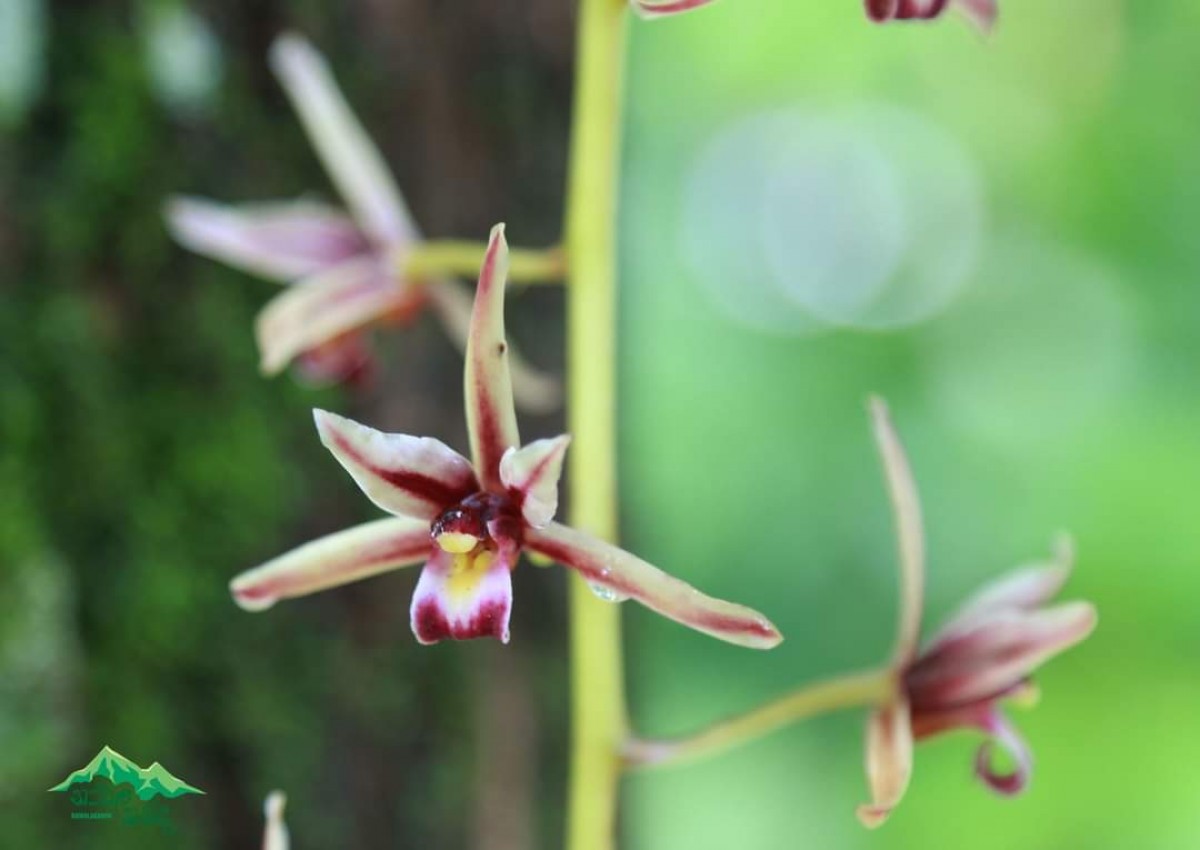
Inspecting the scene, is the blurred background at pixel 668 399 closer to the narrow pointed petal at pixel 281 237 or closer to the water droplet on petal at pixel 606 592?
the narrow pointed petal at pixel 281 237

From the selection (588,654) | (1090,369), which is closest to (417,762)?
(588,654)

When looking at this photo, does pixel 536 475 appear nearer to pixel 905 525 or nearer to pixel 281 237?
pixel 905 525

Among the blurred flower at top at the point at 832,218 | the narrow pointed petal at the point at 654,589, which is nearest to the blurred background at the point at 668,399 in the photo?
the blurred flower at top at the point at 832,218

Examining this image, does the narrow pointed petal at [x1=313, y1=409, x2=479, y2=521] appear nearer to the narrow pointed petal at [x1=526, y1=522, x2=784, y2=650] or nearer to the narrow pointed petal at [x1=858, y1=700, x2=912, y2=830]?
the narrow pointed petal at [x1=526, y1=522, x2=784, y2=650]

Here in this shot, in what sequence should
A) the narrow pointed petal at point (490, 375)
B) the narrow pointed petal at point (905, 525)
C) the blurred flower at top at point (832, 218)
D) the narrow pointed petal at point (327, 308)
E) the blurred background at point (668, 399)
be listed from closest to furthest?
1. the narrow pointed petal at point (490, 375)
2. the narrow pointed petal at point (905, 525)
3. the narrow pointed petal at point (327, 308)
4. the blurred background at point (668, 399)
5. the blurred flower at top at point (832, 218)

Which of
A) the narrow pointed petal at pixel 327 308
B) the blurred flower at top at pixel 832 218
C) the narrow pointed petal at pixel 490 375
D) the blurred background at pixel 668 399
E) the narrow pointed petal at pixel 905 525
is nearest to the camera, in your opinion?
the narrow pointed petal at pixel 490 375

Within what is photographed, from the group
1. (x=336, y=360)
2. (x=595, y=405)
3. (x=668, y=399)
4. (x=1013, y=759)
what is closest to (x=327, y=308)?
(x=336, y=360)

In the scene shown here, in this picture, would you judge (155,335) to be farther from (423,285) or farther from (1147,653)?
(1147,653)

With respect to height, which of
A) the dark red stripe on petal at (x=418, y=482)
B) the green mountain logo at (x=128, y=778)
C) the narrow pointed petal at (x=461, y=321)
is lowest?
the green mountain logo at (x=128, y=778)
